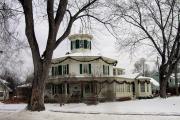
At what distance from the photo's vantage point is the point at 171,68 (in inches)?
1587

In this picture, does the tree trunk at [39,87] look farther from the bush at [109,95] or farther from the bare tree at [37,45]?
the bush at [109,95]

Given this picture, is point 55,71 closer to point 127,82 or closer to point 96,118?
point 127,82

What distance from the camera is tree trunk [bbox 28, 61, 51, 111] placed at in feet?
67.7

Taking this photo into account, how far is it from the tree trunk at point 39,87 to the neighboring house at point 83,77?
30177 mm

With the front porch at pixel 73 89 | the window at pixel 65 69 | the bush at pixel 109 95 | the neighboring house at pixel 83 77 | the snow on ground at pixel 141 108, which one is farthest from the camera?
the window at pixel 65 69

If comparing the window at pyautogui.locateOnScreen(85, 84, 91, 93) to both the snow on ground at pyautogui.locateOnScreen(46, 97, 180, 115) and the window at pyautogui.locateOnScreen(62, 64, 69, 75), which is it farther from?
the snow on ground at pyautogui.locateOnScreen(46, 97, 180, 115)

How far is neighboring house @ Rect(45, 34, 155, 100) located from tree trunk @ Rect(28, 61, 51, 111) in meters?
30.2

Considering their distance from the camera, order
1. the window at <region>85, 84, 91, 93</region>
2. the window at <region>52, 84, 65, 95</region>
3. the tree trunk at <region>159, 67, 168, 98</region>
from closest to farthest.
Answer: the tree trunk at <region>159, 67, 168, 98</region>
the window at <region>85, 84, 91, 93</region>
the window at <region>52, 84, 65, 95</region>

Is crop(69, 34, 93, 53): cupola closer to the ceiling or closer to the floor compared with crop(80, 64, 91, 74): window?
closer to the ceiling

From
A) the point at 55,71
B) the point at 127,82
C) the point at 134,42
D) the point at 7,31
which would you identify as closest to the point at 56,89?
the point at 55,71

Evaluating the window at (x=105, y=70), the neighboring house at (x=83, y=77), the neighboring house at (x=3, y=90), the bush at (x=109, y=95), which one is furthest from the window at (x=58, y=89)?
the neighboring house at (x=3, y=90)

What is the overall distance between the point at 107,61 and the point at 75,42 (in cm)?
627

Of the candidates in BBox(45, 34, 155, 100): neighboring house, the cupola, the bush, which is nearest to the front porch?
BBox(45, 34, 155, 100): neighboring house

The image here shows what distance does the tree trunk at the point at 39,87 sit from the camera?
20.6 m
